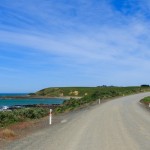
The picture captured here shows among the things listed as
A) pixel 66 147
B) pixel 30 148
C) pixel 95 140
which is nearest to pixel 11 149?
pixel 30 148

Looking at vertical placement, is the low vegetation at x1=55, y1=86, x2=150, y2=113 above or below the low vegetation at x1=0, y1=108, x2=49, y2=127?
above

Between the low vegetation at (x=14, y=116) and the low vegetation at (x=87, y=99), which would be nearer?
the low vegetation at (x=14, y=116)

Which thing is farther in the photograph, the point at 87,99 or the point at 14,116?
the point at 87,99

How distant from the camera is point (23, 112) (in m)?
32.0

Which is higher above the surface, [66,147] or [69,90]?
[69,90]

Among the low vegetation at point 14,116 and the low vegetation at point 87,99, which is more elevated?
the low vegetation at point 87,99

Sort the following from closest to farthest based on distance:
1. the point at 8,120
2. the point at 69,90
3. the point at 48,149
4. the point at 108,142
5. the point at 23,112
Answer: the point at 48,149 → the point at 108,142 → the point at 8,120 → the point at 23,112 → the point at 69,90

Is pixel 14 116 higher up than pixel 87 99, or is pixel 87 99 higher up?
pixel 87 99

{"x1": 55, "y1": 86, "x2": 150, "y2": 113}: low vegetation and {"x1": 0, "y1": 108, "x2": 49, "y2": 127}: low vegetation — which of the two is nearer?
{"x1": 0, "y1": 108, "x2": 49, "y2": 127}: low vegetation

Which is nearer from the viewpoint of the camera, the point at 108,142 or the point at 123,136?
the point at 108,142

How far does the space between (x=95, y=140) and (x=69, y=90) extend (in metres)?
183

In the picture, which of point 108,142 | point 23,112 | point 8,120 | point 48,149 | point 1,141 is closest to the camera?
point 48,149

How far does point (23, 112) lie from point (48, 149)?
2005 centimetres

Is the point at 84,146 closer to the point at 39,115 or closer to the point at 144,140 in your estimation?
the point at 144,140
